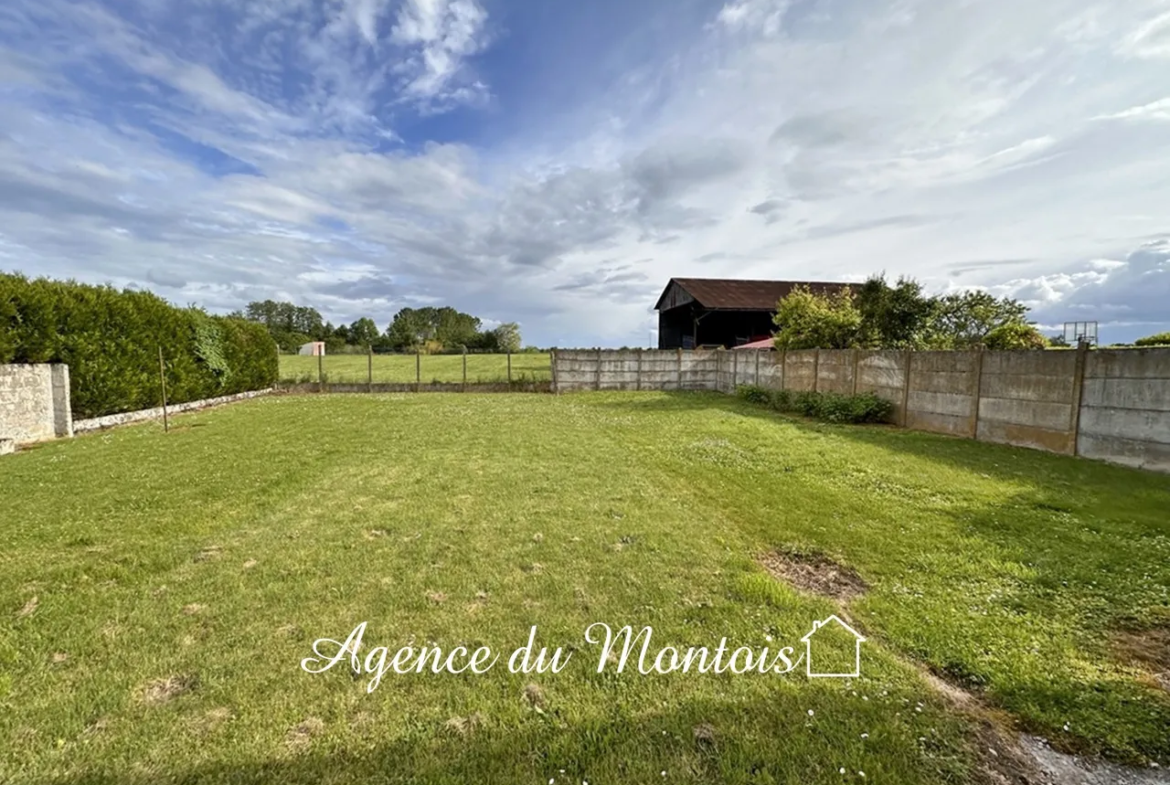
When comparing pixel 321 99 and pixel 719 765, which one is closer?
pixel 719 765

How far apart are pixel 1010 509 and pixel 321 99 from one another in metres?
13.3

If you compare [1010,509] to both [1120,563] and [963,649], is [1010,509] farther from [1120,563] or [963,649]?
[963,649]

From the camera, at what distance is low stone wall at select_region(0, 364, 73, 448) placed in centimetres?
727

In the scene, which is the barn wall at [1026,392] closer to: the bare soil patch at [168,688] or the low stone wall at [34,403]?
the bare soil patch at [168,688]

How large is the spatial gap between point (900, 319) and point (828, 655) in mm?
13071

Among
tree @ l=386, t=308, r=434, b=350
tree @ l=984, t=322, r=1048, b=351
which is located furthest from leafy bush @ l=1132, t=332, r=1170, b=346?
tree @ l=386, t=308, r=434, b=350

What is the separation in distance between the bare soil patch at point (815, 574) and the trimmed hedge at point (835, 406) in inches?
284

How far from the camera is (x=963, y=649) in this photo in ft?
7.45

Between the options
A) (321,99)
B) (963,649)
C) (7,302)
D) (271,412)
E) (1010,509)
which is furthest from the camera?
(271,412)

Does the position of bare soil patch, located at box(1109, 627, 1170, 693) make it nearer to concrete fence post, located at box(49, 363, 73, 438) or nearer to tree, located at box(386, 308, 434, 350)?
concrete fence post, located at box(49, 363, 73, 438)

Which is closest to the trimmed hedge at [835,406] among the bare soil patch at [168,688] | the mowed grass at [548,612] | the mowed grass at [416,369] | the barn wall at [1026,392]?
the barn wall at [1026,392]

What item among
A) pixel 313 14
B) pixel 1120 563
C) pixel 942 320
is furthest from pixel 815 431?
pixel 313 14

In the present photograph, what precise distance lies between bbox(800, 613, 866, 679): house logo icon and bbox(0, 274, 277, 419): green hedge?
445 inches

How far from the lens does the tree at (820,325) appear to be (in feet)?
42.2
